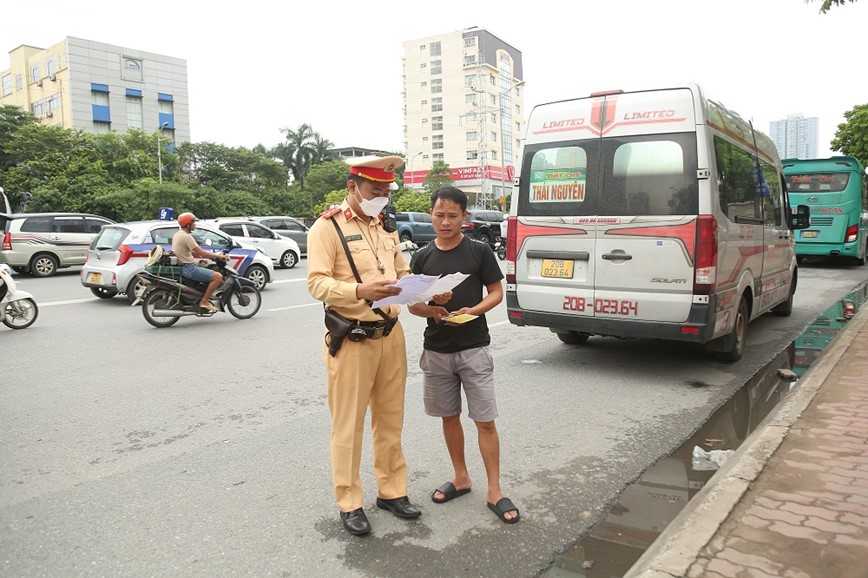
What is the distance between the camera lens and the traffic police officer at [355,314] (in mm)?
3070

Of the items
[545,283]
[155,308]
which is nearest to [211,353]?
[155,308]

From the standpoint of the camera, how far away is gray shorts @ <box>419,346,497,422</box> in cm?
335

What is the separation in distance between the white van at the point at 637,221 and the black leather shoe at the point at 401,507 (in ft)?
11.1

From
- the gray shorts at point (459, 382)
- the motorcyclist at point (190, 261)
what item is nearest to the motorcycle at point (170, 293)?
the motorcyclist at point (190, 261)

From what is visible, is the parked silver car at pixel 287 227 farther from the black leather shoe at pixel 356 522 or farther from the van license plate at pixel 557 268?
the black leather shoe at pixel 356 522

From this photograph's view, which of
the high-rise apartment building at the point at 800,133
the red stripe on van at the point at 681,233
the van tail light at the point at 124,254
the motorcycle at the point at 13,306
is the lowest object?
the motorcycle at the point at 13,306

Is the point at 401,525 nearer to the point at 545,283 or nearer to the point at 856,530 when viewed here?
the point at 856,530

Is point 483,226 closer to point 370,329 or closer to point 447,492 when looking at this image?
point 447,492

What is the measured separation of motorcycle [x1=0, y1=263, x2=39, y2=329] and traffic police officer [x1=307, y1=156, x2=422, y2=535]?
820 cm

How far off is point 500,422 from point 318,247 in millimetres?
2480

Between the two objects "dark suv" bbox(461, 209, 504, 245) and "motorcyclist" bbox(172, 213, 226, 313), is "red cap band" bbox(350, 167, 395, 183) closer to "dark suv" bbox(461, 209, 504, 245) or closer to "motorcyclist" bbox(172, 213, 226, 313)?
"motorcyclist" bbox(172, 213, 226, 313)

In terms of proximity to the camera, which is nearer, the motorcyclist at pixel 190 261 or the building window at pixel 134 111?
the motorcyclist at pixel 190 261

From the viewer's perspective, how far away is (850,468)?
362 centimetres

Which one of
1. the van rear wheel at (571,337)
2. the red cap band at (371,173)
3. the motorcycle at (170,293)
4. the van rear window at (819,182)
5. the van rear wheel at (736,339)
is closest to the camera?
the red cap band at (371,173)
